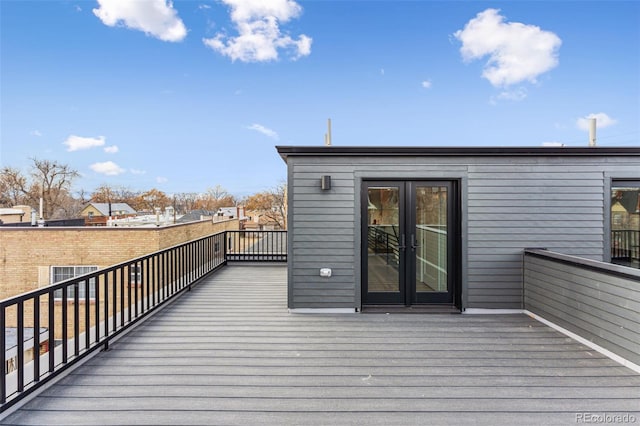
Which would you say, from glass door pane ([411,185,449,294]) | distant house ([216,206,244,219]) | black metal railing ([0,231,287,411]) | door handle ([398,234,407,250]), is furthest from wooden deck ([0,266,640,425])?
distant house ([216,206,244,219])

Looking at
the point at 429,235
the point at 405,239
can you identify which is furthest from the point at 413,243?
the point at 429,235

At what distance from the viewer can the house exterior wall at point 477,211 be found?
3.86 m

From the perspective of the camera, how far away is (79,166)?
32.5 metres

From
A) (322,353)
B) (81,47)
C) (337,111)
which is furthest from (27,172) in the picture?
(322,353)

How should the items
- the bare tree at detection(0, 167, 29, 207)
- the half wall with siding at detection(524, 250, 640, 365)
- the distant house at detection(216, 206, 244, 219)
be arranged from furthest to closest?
the bare tree at detection(0, 167, 29, 207) → the distant house at detection(216, 206, 244, 219) → the half wall with siding at detection(524, 250, 640, 365)

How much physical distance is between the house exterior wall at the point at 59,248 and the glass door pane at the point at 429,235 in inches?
435

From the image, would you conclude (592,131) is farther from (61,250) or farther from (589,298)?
(61,250)

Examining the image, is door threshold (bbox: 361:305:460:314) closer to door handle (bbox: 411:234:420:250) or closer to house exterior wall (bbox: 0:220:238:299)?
door handle (bbox: 411:234:420:250)

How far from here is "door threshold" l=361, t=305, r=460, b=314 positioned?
3.85 m

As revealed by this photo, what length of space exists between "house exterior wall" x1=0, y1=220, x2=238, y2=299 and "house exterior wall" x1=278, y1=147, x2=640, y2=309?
10.3m

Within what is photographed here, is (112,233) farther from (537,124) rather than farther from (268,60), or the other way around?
(537,124)

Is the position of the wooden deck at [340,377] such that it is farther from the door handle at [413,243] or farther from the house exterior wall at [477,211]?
the door handle at [413,243]

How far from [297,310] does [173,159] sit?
166 ft

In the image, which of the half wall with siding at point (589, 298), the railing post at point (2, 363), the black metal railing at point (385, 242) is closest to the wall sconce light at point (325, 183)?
the black metal railing at point (385, 242)
